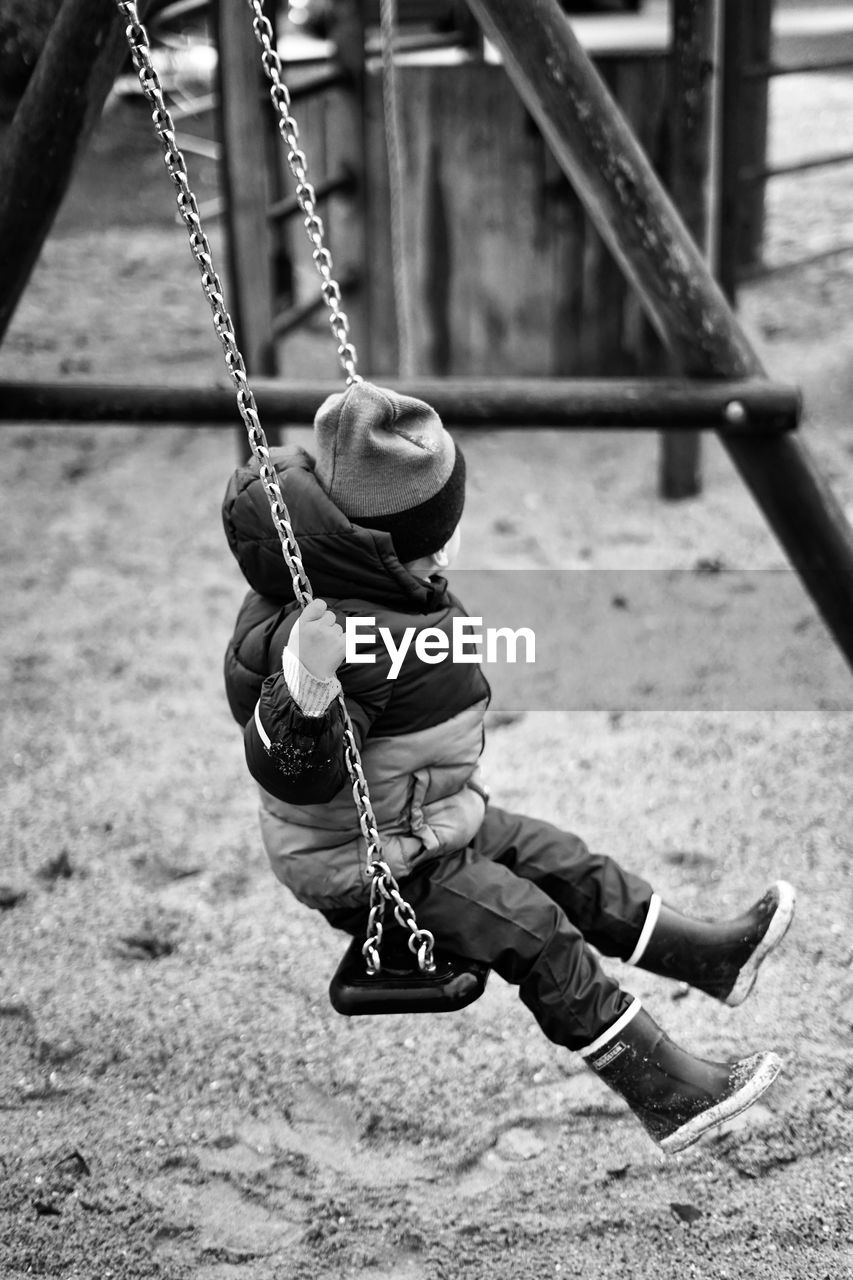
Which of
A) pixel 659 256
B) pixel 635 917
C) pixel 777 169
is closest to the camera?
pixel 635 917

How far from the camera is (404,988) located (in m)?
1.86

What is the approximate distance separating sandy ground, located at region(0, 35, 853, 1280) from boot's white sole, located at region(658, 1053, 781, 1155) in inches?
6.0

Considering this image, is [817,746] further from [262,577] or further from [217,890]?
[262,577]

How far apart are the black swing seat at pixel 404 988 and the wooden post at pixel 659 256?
48.9 inches

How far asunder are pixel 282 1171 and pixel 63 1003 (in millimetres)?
590

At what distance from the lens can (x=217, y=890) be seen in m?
2.85

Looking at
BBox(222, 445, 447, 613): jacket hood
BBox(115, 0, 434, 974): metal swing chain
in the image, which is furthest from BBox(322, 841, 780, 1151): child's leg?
BBox(222, 445, 447, 613): jacket hood

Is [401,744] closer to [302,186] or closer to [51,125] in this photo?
[302,186]

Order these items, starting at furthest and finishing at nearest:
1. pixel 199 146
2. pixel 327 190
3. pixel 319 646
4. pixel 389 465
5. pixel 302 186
Result: pixel 199 146 < pixel 327 190 < pixel 302 186 < pixel 389 465 < pixel 319 646

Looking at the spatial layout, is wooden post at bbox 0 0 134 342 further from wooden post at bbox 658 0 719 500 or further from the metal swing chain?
wooden post at bbox 658 0 719 500

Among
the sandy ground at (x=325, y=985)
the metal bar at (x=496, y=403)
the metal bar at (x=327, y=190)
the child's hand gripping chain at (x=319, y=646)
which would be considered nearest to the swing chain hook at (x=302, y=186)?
the child's hand gripping chain at (x=319, y=646)

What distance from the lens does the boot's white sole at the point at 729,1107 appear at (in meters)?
1.97

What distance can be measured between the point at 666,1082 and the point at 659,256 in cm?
146

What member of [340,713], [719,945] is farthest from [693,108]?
[340,713]
